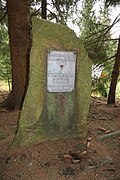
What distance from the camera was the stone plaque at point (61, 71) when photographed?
3863 millimetres

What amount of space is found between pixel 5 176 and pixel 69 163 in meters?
0.81

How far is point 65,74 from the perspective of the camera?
13.2 ft

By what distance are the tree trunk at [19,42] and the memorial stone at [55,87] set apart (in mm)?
1490

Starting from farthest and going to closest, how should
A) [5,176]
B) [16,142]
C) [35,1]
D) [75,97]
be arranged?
[35,1] < [75,97] < [16,142] < [5,176]


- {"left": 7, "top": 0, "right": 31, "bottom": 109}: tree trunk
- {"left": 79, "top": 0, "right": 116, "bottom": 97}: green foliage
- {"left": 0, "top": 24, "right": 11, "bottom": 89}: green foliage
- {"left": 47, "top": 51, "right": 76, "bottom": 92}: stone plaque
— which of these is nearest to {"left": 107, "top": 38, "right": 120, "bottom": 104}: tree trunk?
{"left": 79, "top": 0, "right": 116, "bottom": 97}: green foliage

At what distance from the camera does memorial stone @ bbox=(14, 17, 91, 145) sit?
3.75 meters

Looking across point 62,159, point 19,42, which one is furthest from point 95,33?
point 62,159

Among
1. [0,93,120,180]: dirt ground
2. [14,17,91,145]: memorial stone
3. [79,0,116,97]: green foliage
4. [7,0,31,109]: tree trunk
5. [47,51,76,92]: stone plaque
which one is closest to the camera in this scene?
[0,93,120,180]: dirt ground

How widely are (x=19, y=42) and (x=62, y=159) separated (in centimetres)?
282

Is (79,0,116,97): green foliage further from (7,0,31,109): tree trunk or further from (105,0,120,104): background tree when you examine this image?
(7,0,31,109): tree trunk

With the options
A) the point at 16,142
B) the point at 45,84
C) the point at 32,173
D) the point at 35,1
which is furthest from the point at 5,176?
the point at 35,1

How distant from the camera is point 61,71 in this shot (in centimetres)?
398

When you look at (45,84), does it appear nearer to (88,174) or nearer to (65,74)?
(65,74)

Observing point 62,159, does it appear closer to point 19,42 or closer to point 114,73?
point 19,42
